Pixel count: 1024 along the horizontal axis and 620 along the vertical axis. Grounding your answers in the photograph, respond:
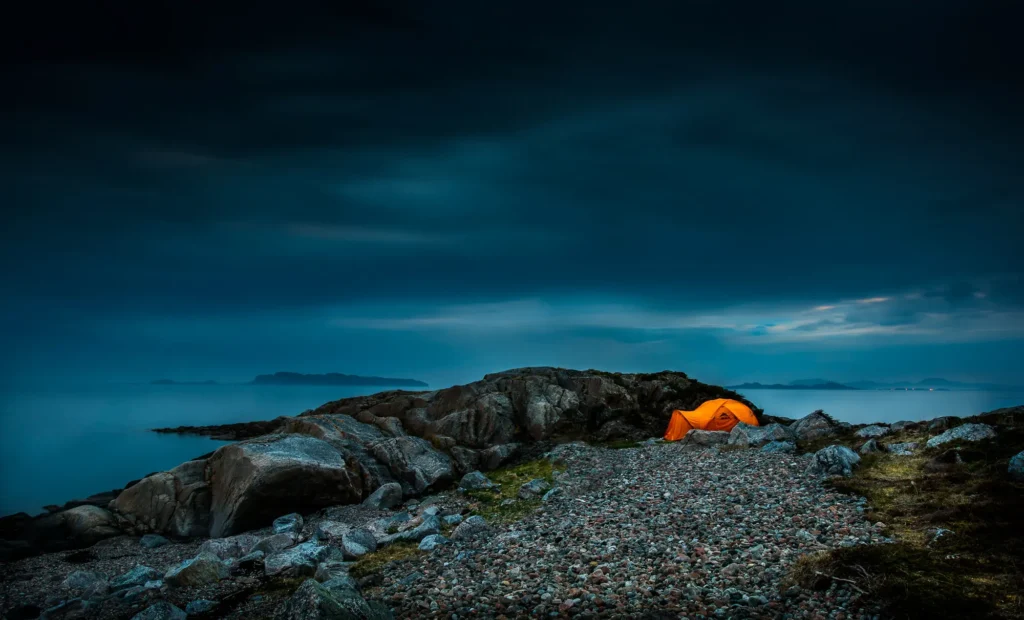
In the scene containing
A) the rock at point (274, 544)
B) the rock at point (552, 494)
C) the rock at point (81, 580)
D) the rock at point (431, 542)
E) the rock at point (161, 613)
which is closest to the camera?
the rock at point (161, 613)

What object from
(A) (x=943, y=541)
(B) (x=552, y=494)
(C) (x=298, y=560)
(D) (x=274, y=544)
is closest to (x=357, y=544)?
(C) (x=298, y=560)

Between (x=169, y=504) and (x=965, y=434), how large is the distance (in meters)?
36.2

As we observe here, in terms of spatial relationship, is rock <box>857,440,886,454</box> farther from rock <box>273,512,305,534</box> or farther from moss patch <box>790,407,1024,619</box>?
rock <box>273,512,305,534</box>

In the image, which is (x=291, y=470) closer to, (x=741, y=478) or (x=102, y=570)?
(x=102, y=570)

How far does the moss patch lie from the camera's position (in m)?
10.6

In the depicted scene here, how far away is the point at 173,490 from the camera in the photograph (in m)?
28.3

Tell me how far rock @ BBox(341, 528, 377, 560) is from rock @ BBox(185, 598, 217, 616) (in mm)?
4030

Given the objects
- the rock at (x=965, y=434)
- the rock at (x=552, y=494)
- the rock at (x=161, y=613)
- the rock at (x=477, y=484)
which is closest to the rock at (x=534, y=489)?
the rock at (x=552, y=494)

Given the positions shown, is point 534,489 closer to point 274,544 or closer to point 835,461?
point 274,544

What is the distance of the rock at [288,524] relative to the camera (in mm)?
24438

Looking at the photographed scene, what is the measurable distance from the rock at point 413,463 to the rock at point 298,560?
12.2 metres

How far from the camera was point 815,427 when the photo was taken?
33.8 metres

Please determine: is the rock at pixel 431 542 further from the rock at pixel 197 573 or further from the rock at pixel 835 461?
the rock at pixel 835 461

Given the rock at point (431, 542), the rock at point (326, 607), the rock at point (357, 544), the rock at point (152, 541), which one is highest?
the rock at point (326, 607)
